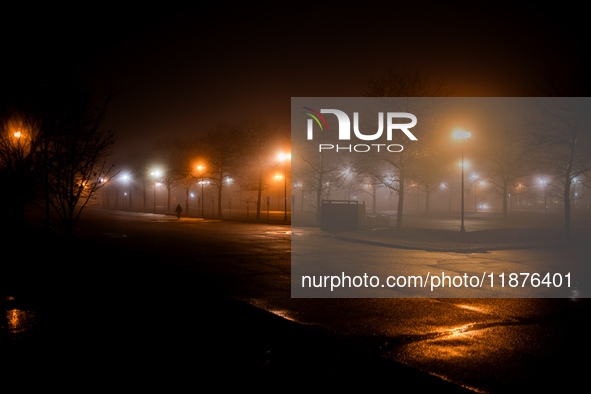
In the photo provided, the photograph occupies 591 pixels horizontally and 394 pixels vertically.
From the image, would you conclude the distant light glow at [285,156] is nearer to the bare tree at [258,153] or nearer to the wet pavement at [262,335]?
the bare tree at [258,153]

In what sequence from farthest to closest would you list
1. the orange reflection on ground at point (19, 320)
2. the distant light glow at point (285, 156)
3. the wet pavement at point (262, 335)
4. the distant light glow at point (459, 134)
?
the distant light glow at point (285, 156), the distant light glow at point (459, 134), the orange reflection on ground at point (19, 320), the wet pavement at point (262, 335)

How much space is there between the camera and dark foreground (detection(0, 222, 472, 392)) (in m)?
4.29

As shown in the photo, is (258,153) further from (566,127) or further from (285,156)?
(566,127)

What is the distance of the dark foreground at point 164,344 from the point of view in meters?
4.29

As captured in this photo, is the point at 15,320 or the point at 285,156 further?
the point at 285,156

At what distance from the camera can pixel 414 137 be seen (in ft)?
86.5

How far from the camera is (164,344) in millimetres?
5301

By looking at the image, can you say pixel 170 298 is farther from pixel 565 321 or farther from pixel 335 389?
pixel 565 321

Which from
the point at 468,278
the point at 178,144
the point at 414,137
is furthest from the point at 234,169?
the point at 468,278

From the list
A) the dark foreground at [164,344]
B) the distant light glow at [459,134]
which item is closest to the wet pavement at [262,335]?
the dark foreground at [164,344]

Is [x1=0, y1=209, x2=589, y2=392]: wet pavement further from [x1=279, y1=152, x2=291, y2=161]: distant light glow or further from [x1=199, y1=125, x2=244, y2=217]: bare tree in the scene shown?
[x1=199, y1=125, x2=244, y2=217]: bare tree

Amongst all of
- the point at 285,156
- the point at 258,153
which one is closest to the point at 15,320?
the point at 285,156

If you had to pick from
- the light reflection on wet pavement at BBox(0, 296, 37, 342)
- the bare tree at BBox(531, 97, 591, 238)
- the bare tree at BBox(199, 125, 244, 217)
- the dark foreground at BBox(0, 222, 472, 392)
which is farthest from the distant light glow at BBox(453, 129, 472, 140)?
the bare tree at BBox(199, 125, 244, 217)

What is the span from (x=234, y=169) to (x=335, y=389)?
42281mm
